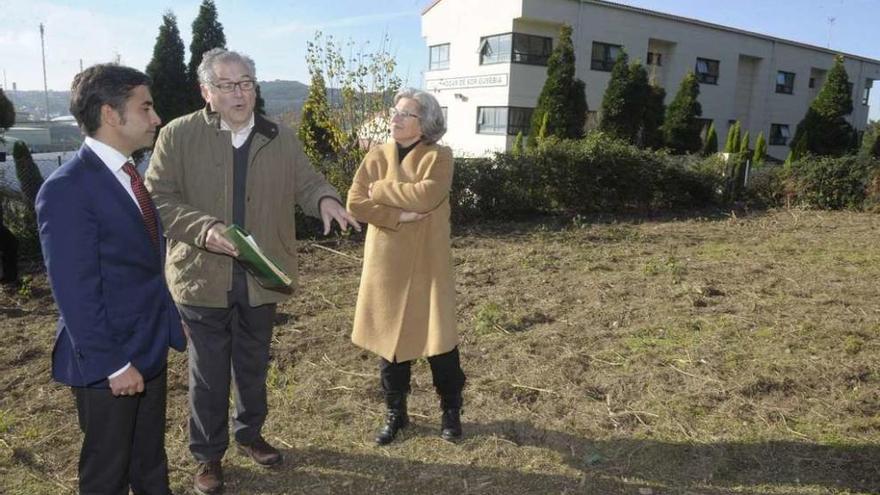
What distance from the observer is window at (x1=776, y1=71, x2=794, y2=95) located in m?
33.6

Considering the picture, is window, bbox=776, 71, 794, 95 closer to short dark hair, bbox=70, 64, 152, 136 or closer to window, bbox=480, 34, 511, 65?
window, bbox=480, 34, 511, 65

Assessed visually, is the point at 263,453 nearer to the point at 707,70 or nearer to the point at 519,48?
the point at 519,48

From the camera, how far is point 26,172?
328 inches

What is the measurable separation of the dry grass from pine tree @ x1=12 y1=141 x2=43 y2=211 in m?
2.33

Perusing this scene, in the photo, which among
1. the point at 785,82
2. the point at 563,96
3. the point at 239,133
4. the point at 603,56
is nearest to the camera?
the point at 239,133

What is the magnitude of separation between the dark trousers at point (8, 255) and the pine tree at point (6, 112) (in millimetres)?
1330

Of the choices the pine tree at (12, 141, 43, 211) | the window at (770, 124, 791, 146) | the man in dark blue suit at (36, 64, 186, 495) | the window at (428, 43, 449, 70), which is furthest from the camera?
the window at (770, 124, 791, 146)

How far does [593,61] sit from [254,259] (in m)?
26.8

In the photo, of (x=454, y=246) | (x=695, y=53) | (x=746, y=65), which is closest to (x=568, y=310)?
(x=454, y=246)

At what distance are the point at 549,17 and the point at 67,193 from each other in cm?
2560

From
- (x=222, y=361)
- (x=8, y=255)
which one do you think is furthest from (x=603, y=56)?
(x=222, y=361)

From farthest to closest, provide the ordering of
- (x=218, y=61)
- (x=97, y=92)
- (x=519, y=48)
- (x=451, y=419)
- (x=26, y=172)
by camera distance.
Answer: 1. (x=519, y=48)
2. (x=26, y=172)
3. (x=451, y=419)
4. (x=218, y=61)
5. (x=97, y=92)

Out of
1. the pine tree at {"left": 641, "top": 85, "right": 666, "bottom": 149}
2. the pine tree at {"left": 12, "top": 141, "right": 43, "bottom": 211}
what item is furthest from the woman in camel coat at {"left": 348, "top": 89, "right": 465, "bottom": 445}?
the pine tree at {"left": 641, "top": 85, "right": 666, "bottom": 149}

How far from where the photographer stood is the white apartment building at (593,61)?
84.9 feet
